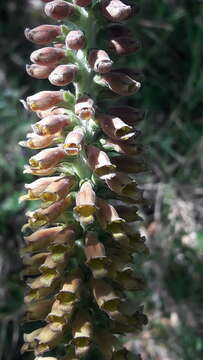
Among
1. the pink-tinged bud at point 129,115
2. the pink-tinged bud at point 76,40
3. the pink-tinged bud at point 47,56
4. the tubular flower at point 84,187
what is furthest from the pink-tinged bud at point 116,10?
the pink-tinged bud at point 129,115

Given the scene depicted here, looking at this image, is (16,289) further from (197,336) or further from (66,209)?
(66,209)

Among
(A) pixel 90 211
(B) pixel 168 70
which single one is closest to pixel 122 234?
(A) pixel 90 211

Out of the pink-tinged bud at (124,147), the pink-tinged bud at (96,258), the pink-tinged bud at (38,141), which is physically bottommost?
the pink-tinged bud at (96,258)

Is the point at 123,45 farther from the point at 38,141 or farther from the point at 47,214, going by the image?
the point at 47,214

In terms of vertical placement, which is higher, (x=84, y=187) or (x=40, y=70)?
(x=40, y=70)

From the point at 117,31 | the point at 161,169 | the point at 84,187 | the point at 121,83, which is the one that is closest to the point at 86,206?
the point at 84,187

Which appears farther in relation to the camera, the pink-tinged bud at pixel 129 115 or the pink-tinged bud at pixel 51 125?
the pink-tinged bud at pixel 129 115

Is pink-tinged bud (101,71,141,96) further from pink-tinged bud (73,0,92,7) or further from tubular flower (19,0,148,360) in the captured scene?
pink-tinged bud (73,0,92,7)

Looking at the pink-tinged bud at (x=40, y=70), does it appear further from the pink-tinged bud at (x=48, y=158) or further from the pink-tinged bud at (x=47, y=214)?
the pink-tinged bud at (x=47, y=214)
